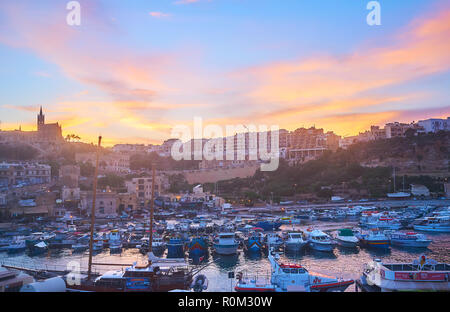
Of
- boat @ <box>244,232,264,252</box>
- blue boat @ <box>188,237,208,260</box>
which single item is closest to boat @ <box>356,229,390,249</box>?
boat @ <box>244,232,264,252</box>

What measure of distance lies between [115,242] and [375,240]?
864cm

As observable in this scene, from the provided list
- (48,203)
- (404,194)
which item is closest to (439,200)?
(404,194)

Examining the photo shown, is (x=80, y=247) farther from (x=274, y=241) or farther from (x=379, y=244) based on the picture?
(x=379, y=244)

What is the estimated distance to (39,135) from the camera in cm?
4275

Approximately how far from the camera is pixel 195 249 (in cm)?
1156

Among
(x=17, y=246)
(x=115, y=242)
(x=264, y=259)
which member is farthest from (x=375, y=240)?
(x=17, y=246)

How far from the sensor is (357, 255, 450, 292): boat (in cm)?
603

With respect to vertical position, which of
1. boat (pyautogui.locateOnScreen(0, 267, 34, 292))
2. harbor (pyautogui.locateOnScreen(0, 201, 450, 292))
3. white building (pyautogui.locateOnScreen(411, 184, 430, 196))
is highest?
white building (pyautogui.locateOnScreen(411, 184, 430, 196))

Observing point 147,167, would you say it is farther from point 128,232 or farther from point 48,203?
point 128,232

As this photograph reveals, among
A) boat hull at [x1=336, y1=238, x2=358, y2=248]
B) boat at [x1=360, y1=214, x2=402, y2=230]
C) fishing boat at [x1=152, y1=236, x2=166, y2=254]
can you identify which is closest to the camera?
fishing boat at [x1=152, y1=236, x2=166, y2=254]

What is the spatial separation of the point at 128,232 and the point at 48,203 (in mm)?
7355

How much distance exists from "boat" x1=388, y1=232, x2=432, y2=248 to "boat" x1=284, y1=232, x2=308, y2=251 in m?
3.28

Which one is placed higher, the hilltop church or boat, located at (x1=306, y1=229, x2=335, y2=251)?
the hilltop church

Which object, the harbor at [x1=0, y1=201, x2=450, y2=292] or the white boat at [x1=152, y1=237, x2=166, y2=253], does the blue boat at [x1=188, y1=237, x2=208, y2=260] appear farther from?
the white boat at [x1=152, y1=237, x2=166, y2=253]
